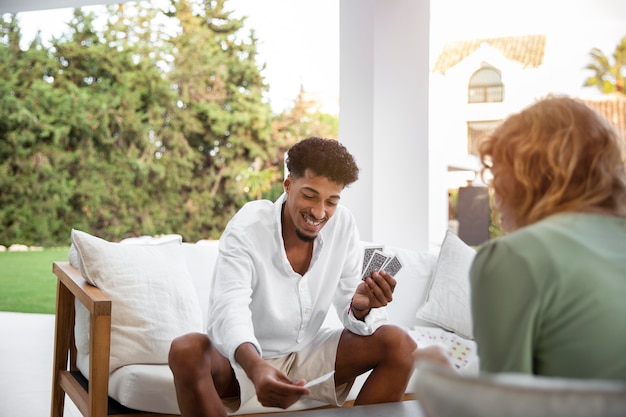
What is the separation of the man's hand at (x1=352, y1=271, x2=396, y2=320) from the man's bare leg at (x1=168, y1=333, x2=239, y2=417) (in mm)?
484

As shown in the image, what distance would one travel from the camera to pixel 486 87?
17531 mm

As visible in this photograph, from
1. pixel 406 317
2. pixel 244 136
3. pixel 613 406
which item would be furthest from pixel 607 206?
pixel 244 136

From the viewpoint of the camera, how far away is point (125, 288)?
9.79 ft

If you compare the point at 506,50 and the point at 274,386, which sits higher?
the point at 506,50

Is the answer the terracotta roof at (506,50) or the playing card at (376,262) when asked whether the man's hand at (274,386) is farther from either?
the terracotta roof at (506,50)

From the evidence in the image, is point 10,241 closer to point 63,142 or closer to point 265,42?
point 63,142

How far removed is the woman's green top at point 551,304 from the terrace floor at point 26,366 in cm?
314

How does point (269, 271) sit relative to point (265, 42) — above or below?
below

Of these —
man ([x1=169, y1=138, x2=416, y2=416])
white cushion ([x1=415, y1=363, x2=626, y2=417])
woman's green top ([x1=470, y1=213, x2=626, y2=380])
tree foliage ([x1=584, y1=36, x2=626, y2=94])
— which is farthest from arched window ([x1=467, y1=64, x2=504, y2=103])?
white cushion ([x1=415, y1=363, x2=626, y2=417])

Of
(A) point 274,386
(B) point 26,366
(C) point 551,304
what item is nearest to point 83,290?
(A) point 274,386

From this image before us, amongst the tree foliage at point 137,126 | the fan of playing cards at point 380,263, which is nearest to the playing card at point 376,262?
the fan of playing cards at point 380,263

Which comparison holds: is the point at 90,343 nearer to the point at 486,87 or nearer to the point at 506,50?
the point at 506,50

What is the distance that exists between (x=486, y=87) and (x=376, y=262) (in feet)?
50.5

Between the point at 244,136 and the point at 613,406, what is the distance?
12218mm
